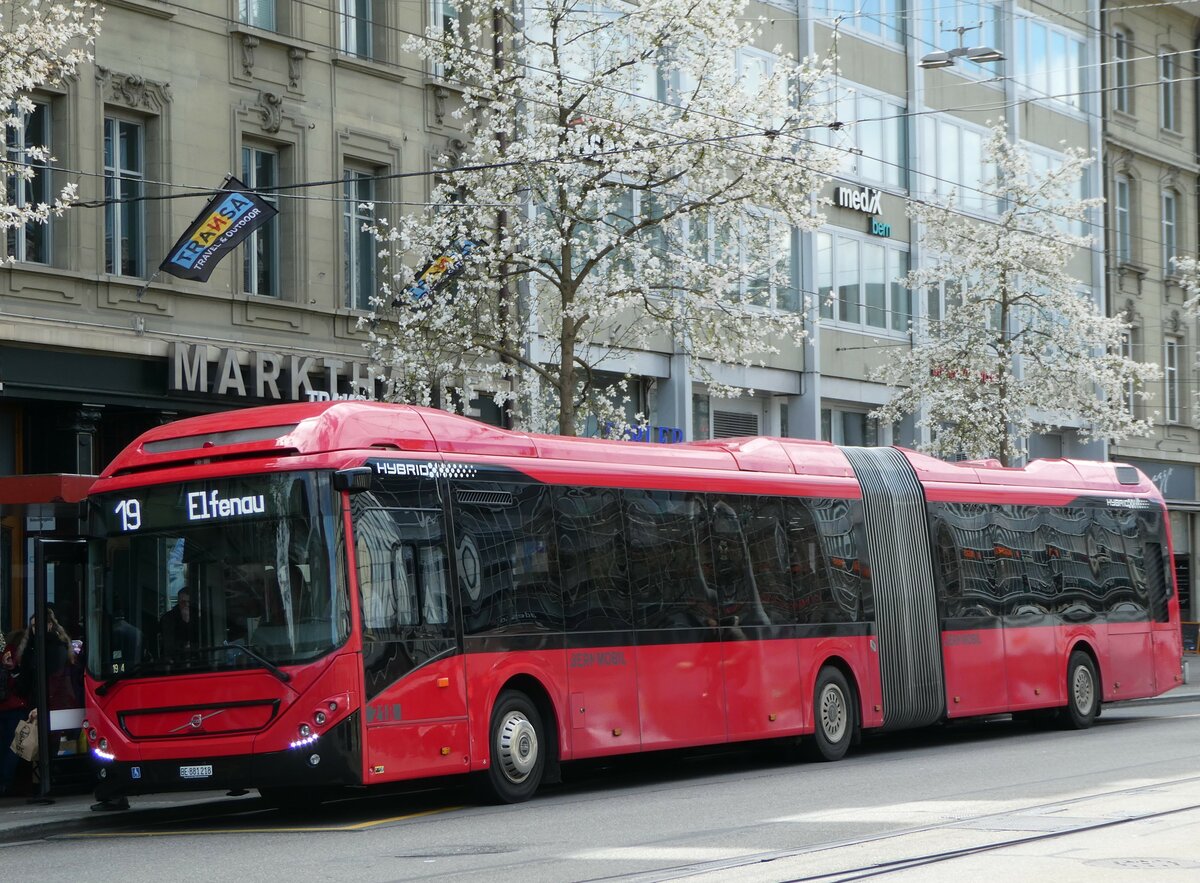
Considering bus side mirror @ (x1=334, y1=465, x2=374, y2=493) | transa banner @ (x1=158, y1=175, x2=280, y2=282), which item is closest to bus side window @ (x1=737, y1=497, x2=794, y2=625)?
bus side mirror @ (x1=334, y1=465, x2=374, y2=493)

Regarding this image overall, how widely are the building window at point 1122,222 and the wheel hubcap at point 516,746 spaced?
3534 cm

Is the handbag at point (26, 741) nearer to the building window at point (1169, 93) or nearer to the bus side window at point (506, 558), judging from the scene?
the bus side window at point (506, 558)

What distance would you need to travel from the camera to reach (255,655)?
13781 millimetres

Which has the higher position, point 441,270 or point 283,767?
point 441,270

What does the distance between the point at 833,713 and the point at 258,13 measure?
42.3 ft

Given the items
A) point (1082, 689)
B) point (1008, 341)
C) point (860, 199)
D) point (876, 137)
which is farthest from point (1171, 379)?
point (1082, 689)

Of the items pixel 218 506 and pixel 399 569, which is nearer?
pixel 218 506

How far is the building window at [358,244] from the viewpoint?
26891 mm

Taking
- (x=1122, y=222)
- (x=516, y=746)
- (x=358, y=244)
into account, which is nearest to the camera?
(x=516, y=746)

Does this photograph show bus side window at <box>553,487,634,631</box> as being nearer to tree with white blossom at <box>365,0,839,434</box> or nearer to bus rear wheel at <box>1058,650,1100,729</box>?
tree with white blossom at <box>365,0,839,434</box>

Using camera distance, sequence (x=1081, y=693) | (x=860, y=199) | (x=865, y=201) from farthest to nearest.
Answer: (x=865, y=201) → (x=860, y=199) → (x=1081, y=693)

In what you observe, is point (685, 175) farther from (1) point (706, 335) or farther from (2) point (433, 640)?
(2) point (433, 640)

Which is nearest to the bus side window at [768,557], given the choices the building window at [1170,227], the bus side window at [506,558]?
the bus side window at [506,558]

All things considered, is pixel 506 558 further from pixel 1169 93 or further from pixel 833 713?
pixel 1169 93
